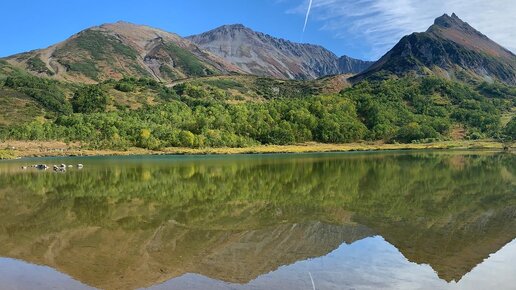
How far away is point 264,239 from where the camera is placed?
21.0 metres

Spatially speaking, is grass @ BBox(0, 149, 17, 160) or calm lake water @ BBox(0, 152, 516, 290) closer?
calm lake water @ BBox(0, 152, 516, 290)

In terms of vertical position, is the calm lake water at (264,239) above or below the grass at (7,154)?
below

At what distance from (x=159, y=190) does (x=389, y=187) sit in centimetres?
2008

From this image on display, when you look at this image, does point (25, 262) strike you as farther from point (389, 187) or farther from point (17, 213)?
point (389, 187)

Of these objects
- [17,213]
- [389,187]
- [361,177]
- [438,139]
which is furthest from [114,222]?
[438,139]

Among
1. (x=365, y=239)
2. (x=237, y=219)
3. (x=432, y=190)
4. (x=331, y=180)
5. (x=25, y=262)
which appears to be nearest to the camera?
(x=25, y=262)

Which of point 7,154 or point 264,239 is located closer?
point 264,239

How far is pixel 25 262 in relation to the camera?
18.0 meters

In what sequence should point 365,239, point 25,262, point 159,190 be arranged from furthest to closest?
point 159,190, point 365,239, point 25,262

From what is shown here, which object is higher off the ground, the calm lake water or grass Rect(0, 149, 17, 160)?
grass Rect(0, 149, 17, 160)

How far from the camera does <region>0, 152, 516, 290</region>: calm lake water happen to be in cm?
1529

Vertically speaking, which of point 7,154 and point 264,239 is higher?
point 7,154

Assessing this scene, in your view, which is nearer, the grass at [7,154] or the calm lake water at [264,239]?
the calm lake water at [264,239]

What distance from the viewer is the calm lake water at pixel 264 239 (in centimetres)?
1529
